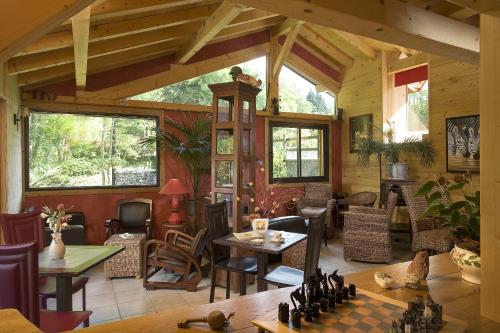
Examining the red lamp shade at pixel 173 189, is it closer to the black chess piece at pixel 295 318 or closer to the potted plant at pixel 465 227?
the potted plant at pixel 465 227

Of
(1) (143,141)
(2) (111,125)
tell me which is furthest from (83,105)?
(1) (143,141)

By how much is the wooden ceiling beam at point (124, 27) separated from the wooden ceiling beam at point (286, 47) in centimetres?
215

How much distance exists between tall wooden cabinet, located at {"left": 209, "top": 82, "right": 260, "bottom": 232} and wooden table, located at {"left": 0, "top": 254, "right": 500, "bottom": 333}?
2.41 m

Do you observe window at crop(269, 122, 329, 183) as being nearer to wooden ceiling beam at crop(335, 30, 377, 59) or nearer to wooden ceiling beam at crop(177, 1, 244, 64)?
wooden ceiling beam at crop(335, 30, 377, 59)

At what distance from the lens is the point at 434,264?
1.98m

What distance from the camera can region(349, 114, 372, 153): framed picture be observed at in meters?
6.98

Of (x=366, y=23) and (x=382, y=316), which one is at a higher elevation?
(x=366, y=23)

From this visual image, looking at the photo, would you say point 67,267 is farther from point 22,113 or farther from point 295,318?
point 22,113

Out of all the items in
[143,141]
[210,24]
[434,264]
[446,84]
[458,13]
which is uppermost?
[210,24]

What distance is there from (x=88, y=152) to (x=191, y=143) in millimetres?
1597

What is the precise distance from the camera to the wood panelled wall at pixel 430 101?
5387mm

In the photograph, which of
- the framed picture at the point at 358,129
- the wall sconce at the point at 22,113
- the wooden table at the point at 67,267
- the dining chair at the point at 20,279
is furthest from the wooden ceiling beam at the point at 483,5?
the framed picture at the point at 358,129

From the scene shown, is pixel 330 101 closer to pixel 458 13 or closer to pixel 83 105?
pixel 83 105

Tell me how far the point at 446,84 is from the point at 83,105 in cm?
566
